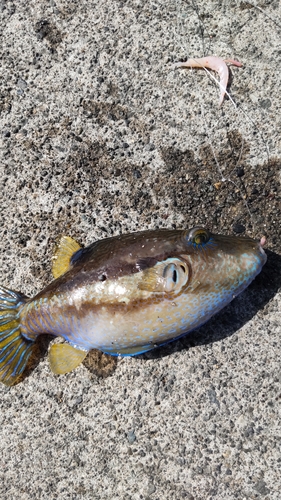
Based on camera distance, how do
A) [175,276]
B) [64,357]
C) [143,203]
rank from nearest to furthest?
[175,276], [64,357], [143,203]

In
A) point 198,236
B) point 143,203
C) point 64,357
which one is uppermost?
point 198,236

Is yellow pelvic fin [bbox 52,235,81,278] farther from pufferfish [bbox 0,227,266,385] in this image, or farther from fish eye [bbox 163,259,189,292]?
fish eye [bbox 163,259,189,292]

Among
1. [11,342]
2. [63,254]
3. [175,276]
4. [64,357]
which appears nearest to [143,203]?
[63,254]

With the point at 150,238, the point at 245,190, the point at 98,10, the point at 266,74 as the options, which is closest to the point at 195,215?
the point at 245,190

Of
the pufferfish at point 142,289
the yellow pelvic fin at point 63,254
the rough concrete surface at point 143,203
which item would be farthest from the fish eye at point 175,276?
the yellow pelvic fin at point 63,254

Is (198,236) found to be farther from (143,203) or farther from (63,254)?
(63,254)

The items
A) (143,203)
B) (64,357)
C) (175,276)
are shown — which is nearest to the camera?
(175,276)

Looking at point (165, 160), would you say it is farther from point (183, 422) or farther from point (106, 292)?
point (183, 422)

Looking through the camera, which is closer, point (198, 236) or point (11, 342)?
point (198, 236)
